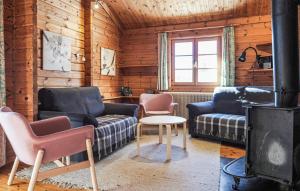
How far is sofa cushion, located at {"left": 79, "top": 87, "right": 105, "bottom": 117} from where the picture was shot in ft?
12.5

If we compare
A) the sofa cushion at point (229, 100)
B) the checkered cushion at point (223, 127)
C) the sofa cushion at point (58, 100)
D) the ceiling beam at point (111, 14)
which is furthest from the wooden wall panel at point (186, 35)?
the sofa cushion at point (58, 100)

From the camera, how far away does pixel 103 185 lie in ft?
7.57

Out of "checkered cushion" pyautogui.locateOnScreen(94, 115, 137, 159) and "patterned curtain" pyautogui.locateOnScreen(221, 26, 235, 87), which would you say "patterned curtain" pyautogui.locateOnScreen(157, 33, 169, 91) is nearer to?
"patterned curtain" pyautogui.locateOnScreen(221, 26, 235, 87)

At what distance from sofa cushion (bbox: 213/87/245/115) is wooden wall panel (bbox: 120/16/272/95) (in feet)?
2.03

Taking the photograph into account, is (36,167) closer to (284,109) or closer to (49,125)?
(49,125)

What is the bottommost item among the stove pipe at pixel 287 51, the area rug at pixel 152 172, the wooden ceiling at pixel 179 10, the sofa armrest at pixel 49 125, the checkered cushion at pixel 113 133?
the area rug at pixel 152 172

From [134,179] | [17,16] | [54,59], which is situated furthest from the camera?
[54,59]

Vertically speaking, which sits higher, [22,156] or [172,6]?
[172,6]

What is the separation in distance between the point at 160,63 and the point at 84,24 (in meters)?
1.72

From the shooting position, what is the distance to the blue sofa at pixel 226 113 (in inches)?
143

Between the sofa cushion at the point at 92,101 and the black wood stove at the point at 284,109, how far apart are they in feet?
8.17

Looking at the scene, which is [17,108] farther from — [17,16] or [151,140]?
[151,140]

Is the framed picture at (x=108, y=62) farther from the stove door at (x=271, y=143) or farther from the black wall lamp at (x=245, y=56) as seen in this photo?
the stove door at (x=271, y=143)

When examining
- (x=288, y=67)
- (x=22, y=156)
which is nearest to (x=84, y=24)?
(x=22, y=156)
